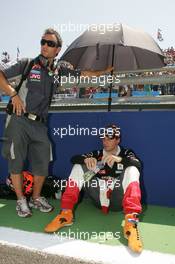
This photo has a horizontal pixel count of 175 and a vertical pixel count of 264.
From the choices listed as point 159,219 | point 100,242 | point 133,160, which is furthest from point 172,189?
point 100,242

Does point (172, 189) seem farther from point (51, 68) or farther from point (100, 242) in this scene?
point (51, 68)

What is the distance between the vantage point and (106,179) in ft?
14.6

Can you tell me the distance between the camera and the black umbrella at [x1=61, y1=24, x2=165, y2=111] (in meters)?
4.52

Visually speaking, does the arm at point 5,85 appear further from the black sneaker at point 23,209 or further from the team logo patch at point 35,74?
the black sneaker at point 23,209

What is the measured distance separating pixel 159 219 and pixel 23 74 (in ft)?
7.79

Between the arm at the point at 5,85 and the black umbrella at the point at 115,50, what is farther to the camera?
the black umbrella at the point at 115,50

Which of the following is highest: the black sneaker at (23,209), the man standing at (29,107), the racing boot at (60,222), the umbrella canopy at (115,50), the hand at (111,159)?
the umbrella canopy at (115,50)

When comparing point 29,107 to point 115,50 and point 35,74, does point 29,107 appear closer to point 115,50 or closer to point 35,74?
point 35,74

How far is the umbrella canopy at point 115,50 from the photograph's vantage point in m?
4.52

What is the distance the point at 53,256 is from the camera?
3.31 meters

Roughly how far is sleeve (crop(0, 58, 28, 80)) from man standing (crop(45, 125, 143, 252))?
125 cm

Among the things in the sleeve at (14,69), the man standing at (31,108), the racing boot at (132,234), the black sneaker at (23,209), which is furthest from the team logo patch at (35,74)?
the racing boot at (132,234)

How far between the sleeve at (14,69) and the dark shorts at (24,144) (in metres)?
0.48

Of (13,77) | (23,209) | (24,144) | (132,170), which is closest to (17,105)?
(13,77)
